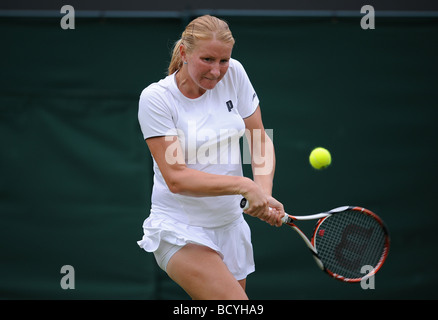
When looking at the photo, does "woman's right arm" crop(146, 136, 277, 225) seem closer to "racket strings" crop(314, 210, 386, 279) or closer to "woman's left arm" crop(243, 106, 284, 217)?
"woman's left arm" crop(243, 106, 284, 217)

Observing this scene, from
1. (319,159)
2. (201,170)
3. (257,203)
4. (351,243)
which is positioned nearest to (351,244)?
(351,243)

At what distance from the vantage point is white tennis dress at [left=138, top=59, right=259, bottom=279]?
2750 mm

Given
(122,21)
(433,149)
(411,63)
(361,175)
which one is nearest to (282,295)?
(361,175)

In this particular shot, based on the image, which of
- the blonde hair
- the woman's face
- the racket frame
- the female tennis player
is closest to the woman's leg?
the female tennis player

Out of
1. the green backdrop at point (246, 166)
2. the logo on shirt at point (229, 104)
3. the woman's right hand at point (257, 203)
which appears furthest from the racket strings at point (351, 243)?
the green backdrop at point (246, 166)

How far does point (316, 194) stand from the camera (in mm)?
4758

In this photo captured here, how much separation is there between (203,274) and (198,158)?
0.52m

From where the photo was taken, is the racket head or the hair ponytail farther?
the racket head

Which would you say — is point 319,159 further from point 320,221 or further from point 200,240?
point 200,240

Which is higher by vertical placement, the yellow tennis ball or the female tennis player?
the yellow tennis ball

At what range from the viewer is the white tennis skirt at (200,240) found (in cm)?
279

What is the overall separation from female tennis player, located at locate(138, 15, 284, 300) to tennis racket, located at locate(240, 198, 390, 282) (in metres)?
0.44

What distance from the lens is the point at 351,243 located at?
330 centimetres
